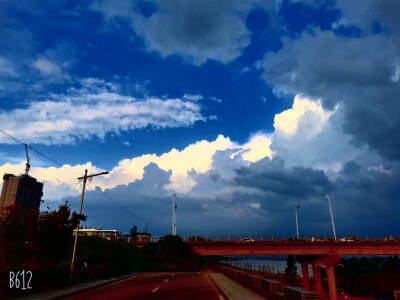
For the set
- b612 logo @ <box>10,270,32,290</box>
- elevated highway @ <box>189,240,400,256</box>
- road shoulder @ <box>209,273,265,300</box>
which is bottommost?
road shoulder @ <box>209,273,265,300</box>

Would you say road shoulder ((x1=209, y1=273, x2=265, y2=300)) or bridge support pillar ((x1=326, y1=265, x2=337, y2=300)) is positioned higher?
road shoulder ((x1=209, y1=273, x2=265, y2=300))

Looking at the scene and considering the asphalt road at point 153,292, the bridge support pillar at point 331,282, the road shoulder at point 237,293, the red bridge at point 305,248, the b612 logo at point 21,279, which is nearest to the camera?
the road shoulder at point 237,293

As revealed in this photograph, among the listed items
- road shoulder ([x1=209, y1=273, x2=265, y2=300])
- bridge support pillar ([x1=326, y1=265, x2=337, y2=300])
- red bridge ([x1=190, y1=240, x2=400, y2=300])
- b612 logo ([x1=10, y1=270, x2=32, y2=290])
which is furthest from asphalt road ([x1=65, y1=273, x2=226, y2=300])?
red bridge ([x1=190, y1=240, x2=400, y2=300])

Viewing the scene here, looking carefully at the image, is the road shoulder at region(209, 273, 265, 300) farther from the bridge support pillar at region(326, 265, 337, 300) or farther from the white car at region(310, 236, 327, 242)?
the white car at region(310, 236, 327, 242)

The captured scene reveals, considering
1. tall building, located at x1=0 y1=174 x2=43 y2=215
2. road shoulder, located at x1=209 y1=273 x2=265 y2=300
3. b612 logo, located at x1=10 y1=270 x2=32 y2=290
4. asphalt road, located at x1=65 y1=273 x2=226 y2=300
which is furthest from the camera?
tall building, located at x1=0 y1=174 x2=43 y2=215

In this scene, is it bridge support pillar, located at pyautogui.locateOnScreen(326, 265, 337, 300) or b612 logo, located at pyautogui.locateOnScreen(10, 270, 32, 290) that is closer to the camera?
b612 logo, located at pyautogui.locateOnScreen(10, 270, 32, 290)

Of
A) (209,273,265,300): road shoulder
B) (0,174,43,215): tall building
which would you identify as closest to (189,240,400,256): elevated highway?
(209,273,265,300): road shoulder

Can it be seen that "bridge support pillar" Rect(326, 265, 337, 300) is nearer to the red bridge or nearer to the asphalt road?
the red bridge

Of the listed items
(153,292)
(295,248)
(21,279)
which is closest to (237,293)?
(153,292)

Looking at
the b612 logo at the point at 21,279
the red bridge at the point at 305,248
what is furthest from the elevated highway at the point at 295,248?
the b612 logo at the point at 21,279

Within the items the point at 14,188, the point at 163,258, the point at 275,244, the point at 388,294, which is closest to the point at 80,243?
the point at 163,258

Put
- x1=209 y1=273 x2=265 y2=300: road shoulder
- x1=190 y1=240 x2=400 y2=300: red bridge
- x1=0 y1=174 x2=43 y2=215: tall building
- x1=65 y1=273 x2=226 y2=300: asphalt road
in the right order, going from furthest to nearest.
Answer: x1=0 y1=174 x2=43 y2=215: tall building → x1=190 y1=240 x2=400 y2=300: red bridge → x1=65 y1=273 x2=226 y2=300: asphalt road → x1=209 y1=273 x2=265 y2=300: road shoulder

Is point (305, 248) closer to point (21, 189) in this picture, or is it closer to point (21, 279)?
point (21, 279)

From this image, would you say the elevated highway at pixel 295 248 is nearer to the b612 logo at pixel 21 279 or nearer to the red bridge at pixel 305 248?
the red bridge at pixel 305 248
